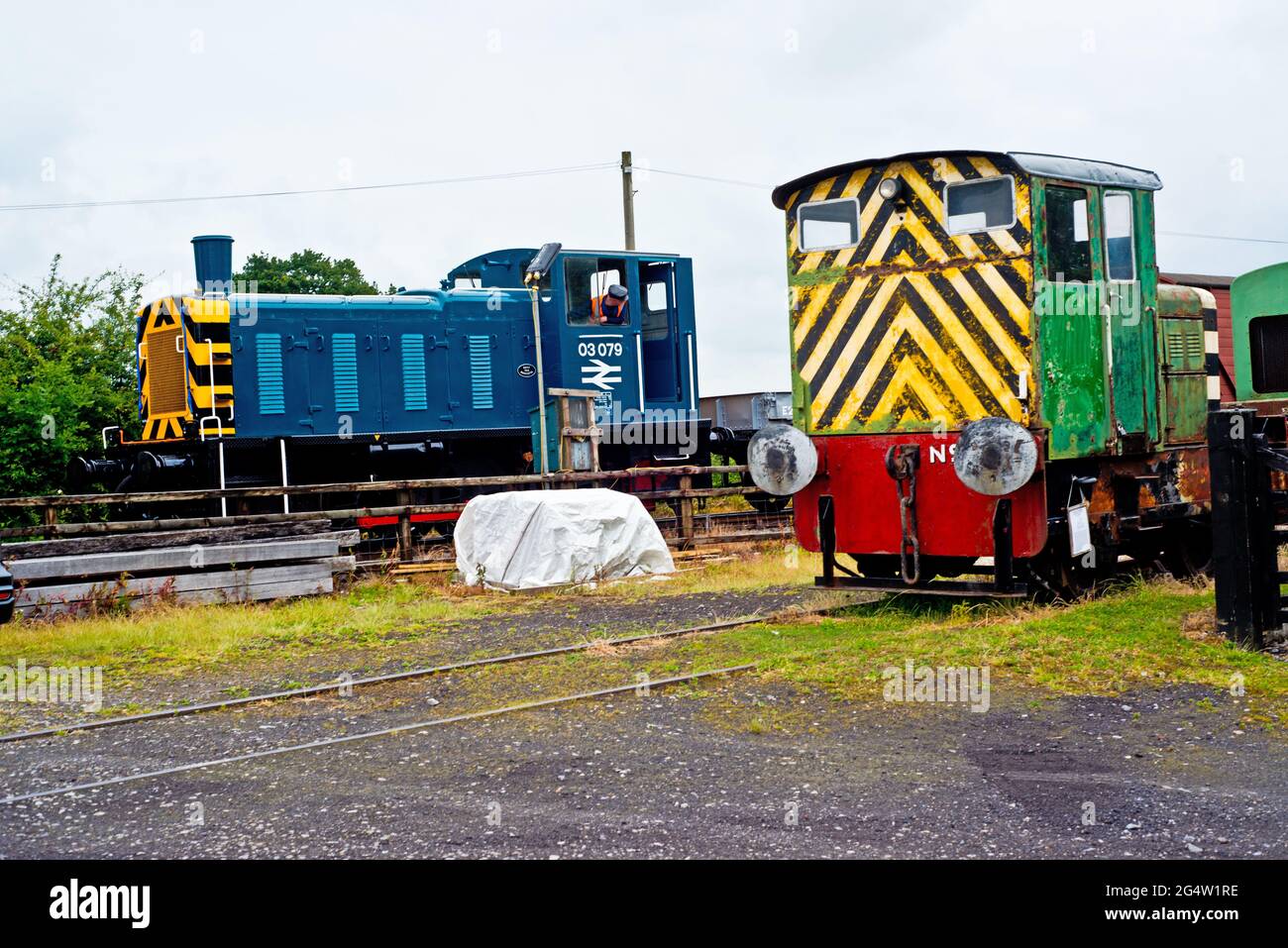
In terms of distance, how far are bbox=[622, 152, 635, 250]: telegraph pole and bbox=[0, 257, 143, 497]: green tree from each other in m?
8.94

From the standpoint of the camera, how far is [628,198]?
24.9 meters

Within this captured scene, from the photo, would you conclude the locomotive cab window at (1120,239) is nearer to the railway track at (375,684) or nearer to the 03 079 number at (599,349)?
the railway track at (375,684)

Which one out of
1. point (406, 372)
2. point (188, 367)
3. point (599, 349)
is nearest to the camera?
point (188, 367)

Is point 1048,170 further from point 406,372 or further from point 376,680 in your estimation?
point 406,372

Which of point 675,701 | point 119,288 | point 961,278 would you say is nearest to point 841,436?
point 961,278

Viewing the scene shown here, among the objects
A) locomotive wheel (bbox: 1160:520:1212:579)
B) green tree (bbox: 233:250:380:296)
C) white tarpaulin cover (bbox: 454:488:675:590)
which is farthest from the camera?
green tree (bbox: 233:250:380:296)

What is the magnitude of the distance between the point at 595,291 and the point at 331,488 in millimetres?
4810

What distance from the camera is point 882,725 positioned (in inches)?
238

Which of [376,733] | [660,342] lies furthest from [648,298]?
[376,733]

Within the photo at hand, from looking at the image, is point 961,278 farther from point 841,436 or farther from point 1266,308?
point 1266,308

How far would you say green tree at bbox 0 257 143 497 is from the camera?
15.1 metres

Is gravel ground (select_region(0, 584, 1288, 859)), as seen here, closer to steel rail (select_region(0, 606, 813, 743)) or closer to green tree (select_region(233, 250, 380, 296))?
steel rail (select_region(0, 606, 813, 743))

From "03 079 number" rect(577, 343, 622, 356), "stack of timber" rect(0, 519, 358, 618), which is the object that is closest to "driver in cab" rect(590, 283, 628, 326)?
"03 079 number" rect(577, 343, 622, 356)
